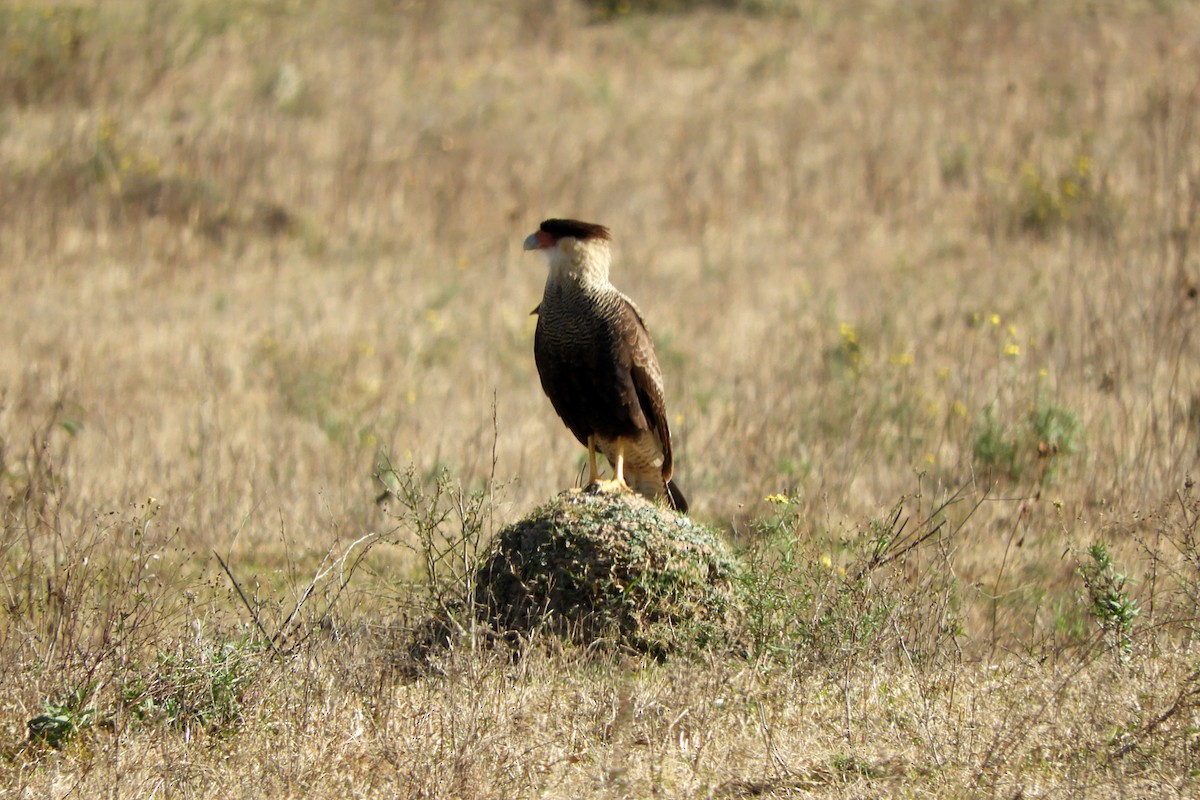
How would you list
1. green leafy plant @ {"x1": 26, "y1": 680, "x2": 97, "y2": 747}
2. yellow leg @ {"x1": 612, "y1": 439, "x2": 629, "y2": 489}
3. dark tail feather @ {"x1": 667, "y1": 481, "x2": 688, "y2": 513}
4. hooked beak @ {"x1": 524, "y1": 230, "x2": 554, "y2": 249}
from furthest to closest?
dark tail feather @ {"x1": 667, "y1": 481, "x2": 688, "y2": 513} → yellow leg @ {"x1": 612, "y1": 439, "x2": 629, "y2": 489} → hooked beak @ {"x1": 524, "y1": 230, "x2": 554, "y2": 249} → green leafy plant @ {"x1": 26, "y1": 680, "x2": 97, "y2": 747}

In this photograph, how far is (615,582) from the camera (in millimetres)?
4730

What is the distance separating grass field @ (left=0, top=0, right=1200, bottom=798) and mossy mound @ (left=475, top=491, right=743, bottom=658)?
0.12 metres

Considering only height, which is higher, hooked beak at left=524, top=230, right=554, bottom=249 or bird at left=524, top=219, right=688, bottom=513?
hooked beak at left=524, top=230, right=554, bottom=249

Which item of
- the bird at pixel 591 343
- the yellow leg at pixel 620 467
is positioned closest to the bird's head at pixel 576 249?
the bird at pixel 591 343

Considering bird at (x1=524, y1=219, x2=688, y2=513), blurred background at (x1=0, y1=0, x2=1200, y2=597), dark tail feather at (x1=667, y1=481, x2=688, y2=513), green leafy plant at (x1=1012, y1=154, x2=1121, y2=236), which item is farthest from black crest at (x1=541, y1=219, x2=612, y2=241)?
green leafy plant at (x1=1012, y1=154, x2=1121, y2=236)

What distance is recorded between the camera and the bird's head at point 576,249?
5426 mm

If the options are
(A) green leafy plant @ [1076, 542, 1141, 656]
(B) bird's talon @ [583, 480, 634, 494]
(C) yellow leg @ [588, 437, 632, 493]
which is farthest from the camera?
(C) yellow leg @ [588, 437, 632, 493]

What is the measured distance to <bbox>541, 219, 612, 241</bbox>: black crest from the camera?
5.43 metres

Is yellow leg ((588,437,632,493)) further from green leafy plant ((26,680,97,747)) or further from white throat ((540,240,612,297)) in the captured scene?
green leafy plant ((26,680,97,747))

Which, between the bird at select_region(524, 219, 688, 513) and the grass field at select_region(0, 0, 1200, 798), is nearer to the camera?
the grass field at select_region(0, 0, 1200, 798)

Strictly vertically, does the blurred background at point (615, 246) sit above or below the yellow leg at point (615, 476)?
above

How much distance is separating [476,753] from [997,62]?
50.3 feet

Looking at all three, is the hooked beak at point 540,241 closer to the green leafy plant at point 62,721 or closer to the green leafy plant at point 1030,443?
the green leafy plant at point 62,721

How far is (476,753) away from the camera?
12.5 feet
